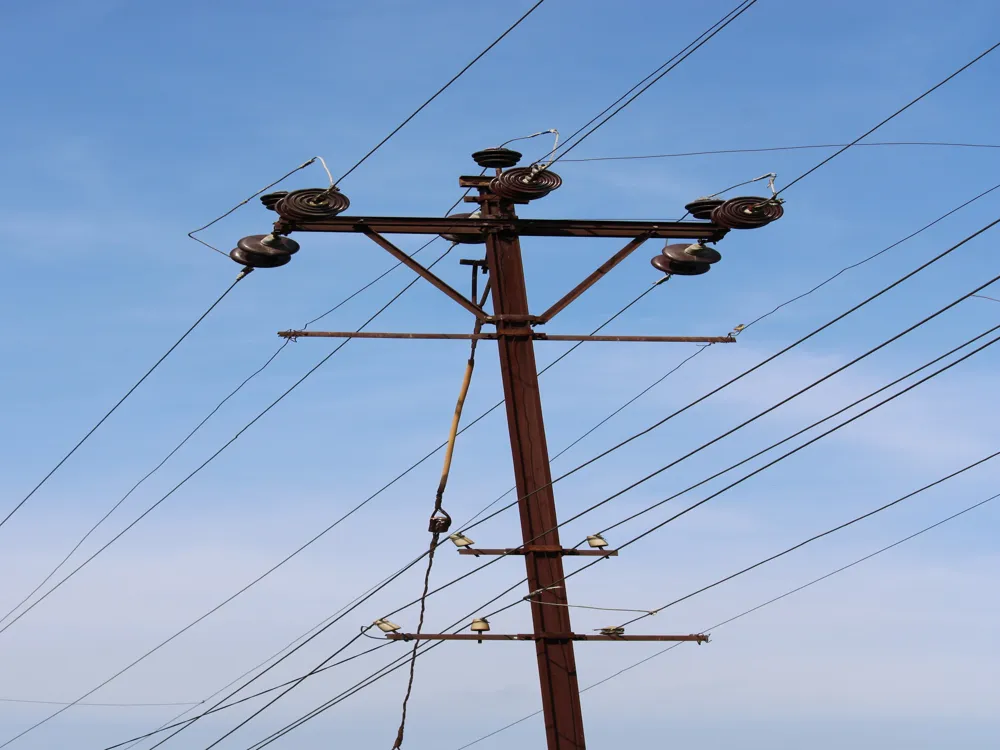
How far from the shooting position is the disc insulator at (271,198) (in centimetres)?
1362

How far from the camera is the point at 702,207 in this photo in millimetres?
14109

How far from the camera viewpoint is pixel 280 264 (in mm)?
13758

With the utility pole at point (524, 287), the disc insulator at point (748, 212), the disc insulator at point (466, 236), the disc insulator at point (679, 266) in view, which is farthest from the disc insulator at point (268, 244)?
the disc insulator at point (748, 212)

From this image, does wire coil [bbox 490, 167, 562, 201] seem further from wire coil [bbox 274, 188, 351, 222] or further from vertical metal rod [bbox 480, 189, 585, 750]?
wire coil [bbox 274, 188, 351, 222]

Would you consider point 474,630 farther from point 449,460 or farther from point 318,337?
point 318,337

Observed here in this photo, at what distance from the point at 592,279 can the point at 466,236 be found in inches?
59.6

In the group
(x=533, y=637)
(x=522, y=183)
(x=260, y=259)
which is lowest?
(x=533, y=637)

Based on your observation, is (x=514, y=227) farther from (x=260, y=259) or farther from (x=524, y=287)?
(x=260, y=259)

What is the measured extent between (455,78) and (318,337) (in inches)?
113

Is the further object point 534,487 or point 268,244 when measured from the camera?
point 268,244

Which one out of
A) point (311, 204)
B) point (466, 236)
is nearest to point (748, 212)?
point (466, 236)

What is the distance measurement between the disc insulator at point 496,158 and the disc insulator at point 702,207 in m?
1.81

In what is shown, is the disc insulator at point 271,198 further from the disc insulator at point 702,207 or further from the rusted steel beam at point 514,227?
the disc insulator at point 702,207

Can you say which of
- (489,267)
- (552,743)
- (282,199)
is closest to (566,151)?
(489,267)
